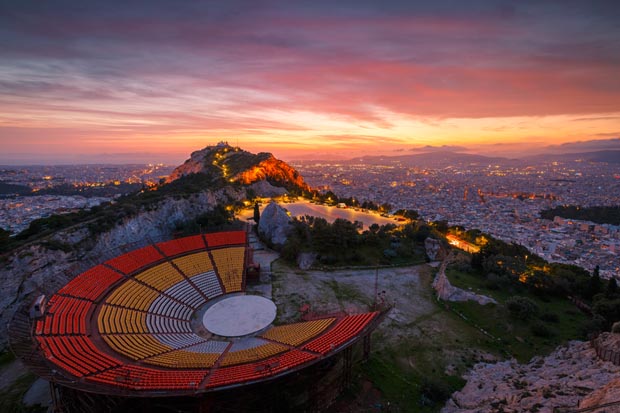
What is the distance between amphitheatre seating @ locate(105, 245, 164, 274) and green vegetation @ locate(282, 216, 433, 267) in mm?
14267

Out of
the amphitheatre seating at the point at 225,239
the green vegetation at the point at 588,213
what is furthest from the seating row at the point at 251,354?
the green vegetation at the point at 588,213

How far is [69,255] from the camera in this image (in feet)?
103

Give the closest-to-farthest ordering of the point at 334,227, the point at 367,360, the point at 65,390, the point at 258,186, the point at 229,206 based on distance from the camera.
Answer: the point at 65,390, the point at 367,360, the point at 334,227, the point at 229,206, the point at 258,186

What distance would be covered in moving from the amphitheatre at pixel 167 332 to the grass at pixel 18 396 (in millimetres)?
3315

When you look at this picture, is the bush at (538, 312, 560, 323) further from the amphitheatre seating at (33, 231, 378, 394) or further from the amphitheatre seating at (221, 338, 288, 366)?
the amphitheatre seating at (221, 338, 288, 366)

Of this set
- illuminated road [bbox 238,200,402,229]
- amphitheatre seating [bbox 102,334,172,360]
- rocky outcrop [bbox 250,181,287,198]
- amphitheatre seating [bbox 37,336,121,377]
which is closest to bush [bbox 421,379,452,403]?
amphitheatre seating [bbox 102,334,172,360]

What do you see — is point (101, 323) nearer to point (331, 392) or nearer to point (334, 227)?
point (331, 392)

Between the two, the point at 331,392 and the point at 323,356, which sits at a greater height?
the point at 323,356

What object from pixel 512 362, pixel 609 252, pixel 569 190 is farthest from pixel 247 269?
pixel 569 190

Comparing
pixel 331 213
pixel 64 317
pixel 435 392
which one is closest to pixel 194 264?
pixel 64 317

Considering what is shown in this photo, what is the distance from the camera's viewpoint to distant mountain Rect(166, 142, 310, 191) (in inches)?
3302

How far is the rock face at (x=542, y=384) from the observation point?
1146 centimetres

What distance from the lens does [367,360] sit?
18.6 meters

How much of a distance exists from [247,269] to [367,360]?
1566 cm
